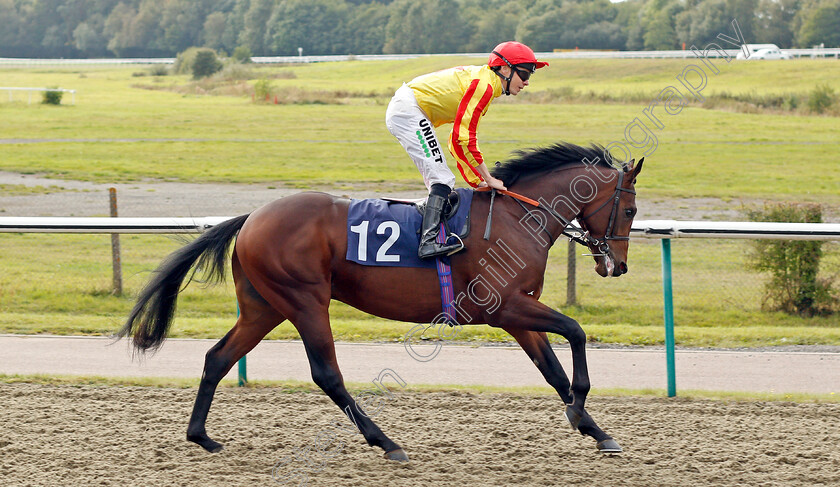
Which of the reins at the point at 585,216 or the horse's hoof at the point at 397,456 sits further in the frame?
the reins at the point at 585,216

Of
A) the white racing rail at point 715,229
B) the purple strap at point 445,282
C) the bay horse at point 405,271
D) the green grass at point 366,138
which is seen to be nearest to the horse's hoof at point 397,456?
the bay horse at point 405,271

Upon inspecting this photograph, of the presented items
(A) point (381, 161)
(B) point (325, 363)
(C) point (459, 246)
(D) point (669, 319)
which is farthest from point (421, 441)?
(A) point (381, 161)

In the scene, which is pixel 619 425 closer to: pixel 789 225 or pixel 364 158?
pixel 789 225

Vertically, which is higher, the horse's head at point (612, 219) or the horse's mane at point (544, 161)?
the horse's mane at point (544, 161)

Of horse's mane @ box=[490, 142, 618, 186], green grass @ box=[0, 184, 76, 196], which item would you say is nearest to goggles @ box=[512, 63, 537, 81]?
horse's mane @ box=[490, 142, 618, 186]

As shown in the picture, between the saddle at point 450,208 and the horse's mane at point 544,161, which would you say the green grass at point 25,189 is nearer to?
the saddle at point 450,208

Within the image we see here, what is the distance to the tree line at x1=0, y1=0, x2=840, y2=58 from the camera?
58969mm

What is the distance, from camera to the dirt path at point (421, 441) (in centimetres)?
383

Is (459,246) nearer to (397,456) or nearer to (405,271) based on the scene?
(405,271)

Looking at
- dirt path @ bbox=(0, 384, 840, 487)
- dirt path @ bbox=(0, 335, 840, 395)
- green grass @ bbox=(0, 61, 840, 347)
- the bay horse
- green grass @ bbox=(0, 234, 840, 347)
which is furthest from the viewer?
green grass @ bbox=(0, 61, 840, 347)

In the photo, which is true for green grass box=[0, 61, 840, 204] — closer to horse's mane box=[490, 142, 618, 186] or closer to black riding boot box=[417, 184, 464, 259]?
horse's mane box=[490, 142, 618, 186]

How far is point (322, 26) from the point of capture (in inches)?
3248

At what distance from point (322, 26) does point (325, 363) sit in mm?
81663

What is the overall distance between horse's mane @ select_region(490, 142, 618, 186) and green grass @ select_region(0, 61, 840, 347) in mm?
2403
